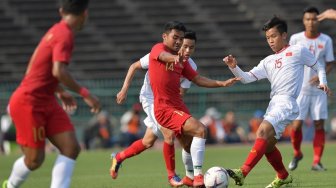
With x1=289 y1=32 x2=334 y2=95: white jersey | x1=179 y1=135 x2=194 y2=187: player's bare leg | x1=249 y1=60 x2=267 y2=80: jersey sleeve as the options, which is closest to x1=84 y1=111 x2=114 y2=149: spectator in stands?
x1=289 y1=32 x2=334 y2=95: white jersey

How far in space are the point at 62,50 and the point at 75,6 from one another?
0.55 meters

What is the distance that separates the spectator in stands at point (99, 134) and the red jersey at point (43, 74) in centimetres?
1702

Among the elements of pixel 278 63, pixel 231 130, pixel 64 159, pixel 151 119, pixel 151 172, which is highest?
pixel 278 63

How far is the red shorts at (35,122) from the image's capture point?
26.5 feet

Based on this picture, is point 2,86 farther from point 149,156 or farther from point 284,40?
point 284,40

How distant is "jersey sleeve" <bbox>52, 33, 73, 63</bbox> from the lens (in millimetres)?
7758

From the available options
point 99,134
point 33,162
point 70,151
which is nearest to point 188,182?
point 70,151

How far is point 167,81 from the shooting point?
10.7 meters

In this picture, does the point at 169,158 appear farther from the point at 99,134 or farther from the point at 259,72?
the point at 99,134

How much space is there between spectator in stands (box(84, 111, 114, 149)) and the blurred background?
2.06 m

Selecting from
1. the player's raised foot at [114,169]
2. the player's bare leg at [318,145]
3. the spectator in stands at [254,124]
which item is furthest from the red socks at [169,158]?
the spectator in stands at [254,124]

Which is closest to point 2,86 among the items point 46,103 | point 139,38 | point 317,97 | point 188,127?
point 139,38

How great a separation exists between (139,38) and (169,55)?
21.7 metres

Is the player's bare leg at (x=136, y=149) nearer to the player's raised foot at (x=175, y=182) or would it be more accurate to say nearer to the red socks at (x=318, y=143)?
the player's raised foot at (x=175, y=182)
